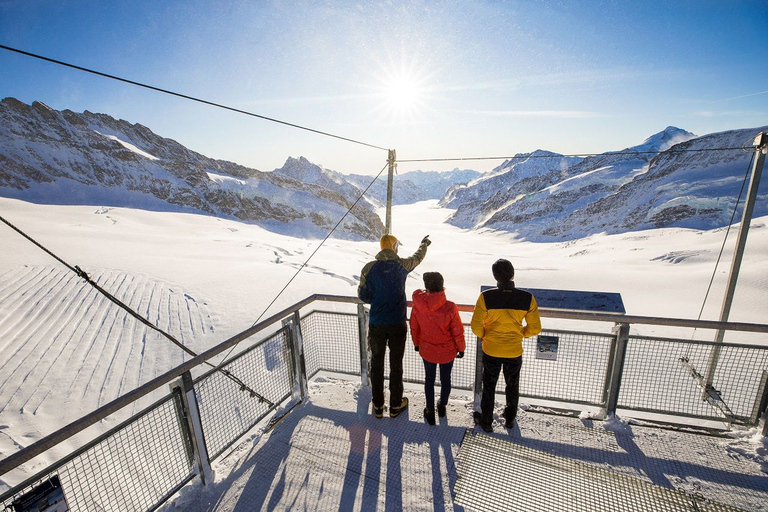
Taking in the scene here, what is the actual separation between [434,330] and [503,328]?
0.66m

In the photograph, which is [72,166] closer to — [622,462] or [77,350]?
[77,350]

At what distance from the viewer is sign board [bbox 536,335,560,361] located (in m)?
3.60

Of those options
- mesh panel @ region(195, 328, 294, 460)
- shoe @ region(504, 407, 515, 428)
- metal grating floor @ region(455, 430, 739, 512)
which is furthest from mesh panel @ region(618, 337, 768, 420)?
mesh panel @ region(195, 328, 294, 460)

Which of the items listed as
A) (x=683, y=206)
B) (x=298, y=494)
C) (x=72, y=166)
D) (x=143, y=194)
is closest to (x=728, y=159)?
(x=683, y=206)

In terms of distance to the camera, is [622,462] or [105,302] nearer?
[622,462]

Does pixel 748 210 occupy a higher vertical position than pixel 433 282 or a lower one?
higher

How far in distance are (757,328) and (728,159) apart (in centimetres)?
14260

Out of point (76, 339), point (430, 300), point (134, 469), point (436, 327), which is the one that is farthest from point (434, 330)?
point (76, 339)

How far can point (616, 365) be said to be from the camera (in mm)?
3561

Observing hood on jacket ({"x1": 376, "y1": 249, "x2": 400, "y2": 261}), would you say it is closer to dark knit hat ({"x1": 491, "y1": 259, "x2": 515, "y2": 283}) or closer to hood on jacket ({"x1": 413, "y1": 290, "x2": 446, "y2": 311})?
hood on jacket ({"x1": 413, "y1": 290, "x2": 446, "y2": 311})

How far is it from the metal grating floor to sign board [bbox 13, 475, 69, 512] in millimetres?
2714

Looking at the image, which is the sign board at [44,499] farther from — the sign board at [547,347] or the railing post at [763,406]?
the railing post at [763,406]

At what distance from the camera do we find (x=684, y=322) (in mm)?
3244

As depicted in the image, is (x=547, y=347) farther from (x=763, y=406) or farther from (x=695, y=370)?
(x=763, y=406)
